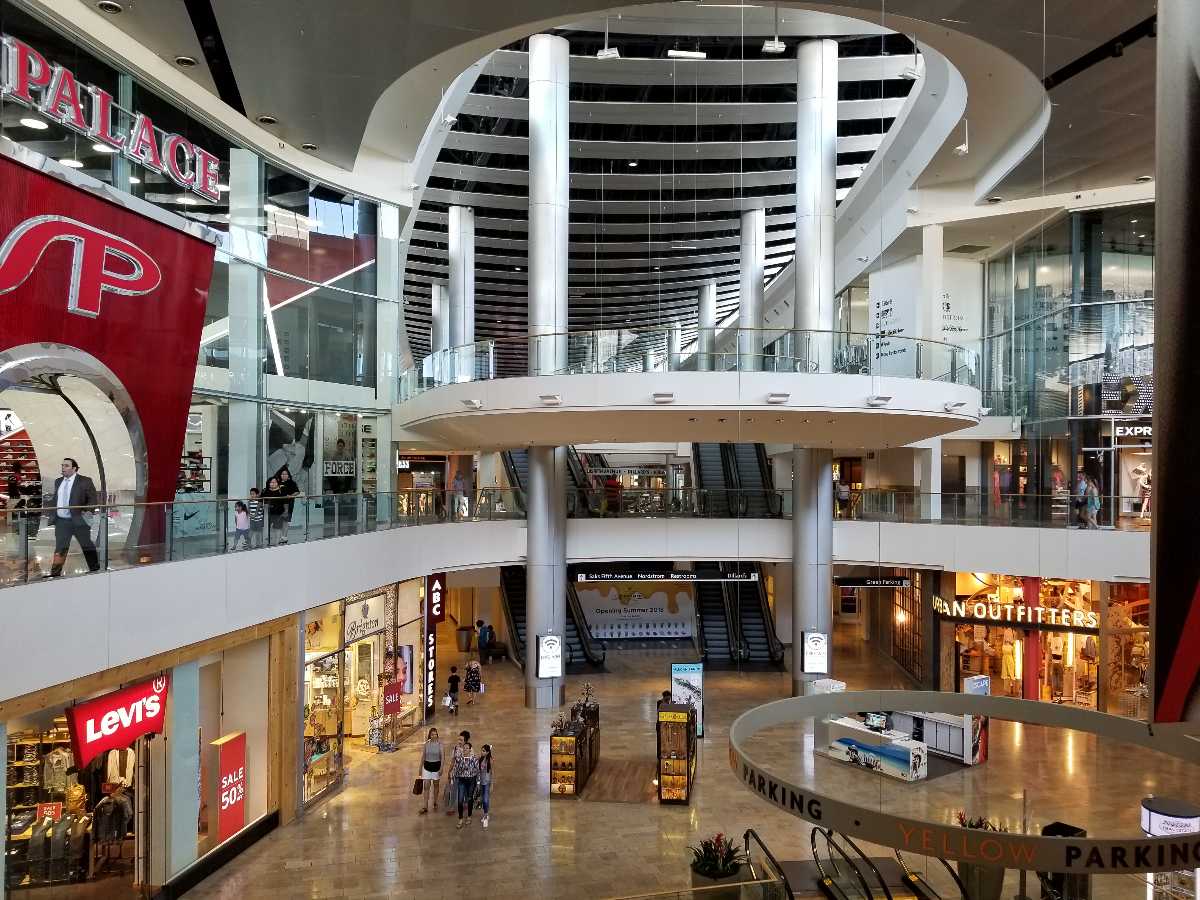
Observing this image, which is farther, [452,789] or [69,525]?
[452,789]

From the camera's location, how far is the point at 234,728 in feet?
36.7

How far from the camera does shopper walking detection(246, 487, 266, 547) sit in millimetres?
10445

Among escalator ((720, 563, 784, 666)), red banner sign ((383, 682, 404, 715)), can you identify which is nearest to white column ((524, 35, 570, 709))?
red banner sign ((383, 682, 404, 715))

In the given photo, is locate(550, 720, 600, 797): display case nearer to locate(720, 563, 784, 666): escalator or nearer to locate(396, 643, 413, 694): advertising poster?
locate(396, 643, 413, 694): advertising poster

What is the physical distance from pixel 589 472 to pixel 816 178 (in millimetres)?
10460

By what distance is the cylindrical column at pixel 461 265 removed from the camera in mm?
24453

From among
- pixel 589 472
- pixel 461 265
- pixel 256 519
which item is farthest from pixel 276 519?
pixel 461 265

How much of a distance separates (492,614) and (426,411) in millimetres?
10937

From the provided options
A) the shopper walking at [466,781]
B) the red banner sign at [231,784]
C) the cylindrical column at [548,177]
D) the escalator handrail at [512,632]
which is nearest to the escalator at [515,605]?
the escalator handrail at [512,632]

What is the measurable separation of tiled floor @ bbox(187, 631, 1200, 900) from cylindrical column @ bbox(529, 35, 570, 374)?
770 centimetres

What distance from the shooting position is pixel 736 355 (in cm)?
1323

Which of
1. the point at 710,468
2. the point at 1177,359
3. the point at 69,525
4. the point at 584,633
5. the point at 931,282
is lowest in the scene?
the point at 584,633

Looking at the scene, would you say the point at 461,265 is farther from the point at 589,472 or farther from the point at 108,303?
the point at 108,303

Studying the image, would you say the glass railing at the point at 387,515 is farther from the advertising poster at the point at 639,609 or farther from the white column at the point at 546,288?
the advertising poster at the point at 639,609
